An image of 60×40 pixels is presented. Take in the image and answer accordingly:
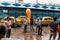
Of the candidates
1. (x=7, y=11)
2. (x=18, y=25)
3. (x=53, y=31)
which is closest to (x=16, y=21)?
(x=18, y=25)

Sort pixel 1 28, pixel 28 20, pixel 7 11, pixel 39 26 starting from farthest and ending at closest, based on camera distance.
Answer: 1. pixel 7 11
2. pixel 28 20
3. pixel 39 26
4. pixel 1 28

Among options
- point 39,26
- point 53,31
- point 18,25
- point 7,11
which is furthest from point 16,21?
point 53,31

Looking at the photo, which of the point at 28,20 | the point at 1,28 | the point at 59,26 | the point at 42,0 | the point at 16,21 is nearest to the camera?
the point at 1,28

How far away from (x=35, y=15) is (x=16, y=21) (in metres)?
5.82

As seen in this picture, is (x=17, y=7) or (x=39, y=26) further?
(x=17, y=7)

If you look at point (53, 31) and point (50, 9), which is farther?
point (50, 9)

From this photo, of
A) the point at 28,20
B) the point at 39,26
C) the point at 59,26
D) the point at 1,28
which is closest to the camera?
the point at 1,28

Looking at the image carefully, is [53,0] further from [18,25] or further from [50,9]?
[18,25]

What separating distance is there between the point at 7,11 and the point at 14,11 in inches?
56.1

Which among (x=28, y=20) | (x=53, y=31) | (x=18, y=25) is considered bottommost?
(x=18, y=25)

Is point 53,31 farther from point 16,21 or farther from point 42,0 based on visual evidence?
point 42,0

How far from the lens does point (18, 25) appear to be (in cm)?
2736

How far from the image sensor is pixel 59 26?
1222 cm

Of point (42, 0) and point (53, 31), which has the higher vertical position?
point (53, 31)
